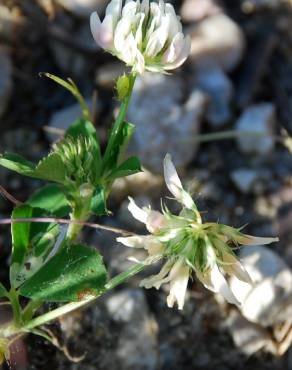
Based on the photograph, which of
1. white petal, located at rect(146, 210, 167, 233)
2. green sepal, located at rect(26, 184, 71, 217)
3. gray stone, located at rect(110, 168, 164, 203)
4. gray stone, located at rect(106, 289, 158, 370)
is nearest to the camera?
white petal, located at rect(146, 210, 167, 233)

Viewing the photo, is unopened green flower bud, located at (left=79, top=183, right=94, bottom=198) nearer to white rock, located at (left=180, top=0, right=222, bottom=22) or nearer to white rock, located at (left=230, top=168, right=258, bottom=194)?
white rock, located at (left=230, top=168, right=258, bottom=194)

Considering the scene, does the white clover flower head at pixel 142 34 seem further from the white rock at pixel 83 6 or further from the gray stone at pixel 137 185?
the white rock at pixel 83 6

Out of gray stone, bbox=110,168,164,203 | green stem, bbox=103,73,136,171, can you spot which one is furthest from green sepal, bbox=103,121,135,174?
gray stone, bbox=110,168,164,203

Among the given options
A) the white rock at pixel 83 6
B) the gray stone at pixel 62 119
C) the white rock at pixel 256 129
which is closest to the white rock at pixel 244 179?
the white rock at pixel 256 129

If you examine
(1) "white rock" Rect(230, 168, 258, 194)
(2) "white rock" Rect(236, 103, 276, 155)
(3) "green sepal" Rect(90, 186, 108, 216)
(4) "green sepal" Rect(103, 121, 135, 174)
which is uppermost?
(4) "green sepal" Rect(103, 121, 135, 174)

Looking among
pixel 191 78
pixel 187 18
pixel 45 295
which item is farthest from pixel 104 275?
pixel 187 18

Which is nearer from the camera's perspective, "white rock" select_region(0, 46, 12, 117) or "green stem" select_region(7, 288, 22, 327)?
"green stem" select_region(7, 288, 22, 327)

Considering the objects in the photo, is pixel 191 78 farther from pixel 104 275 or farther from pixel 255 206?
pixel 104 275
